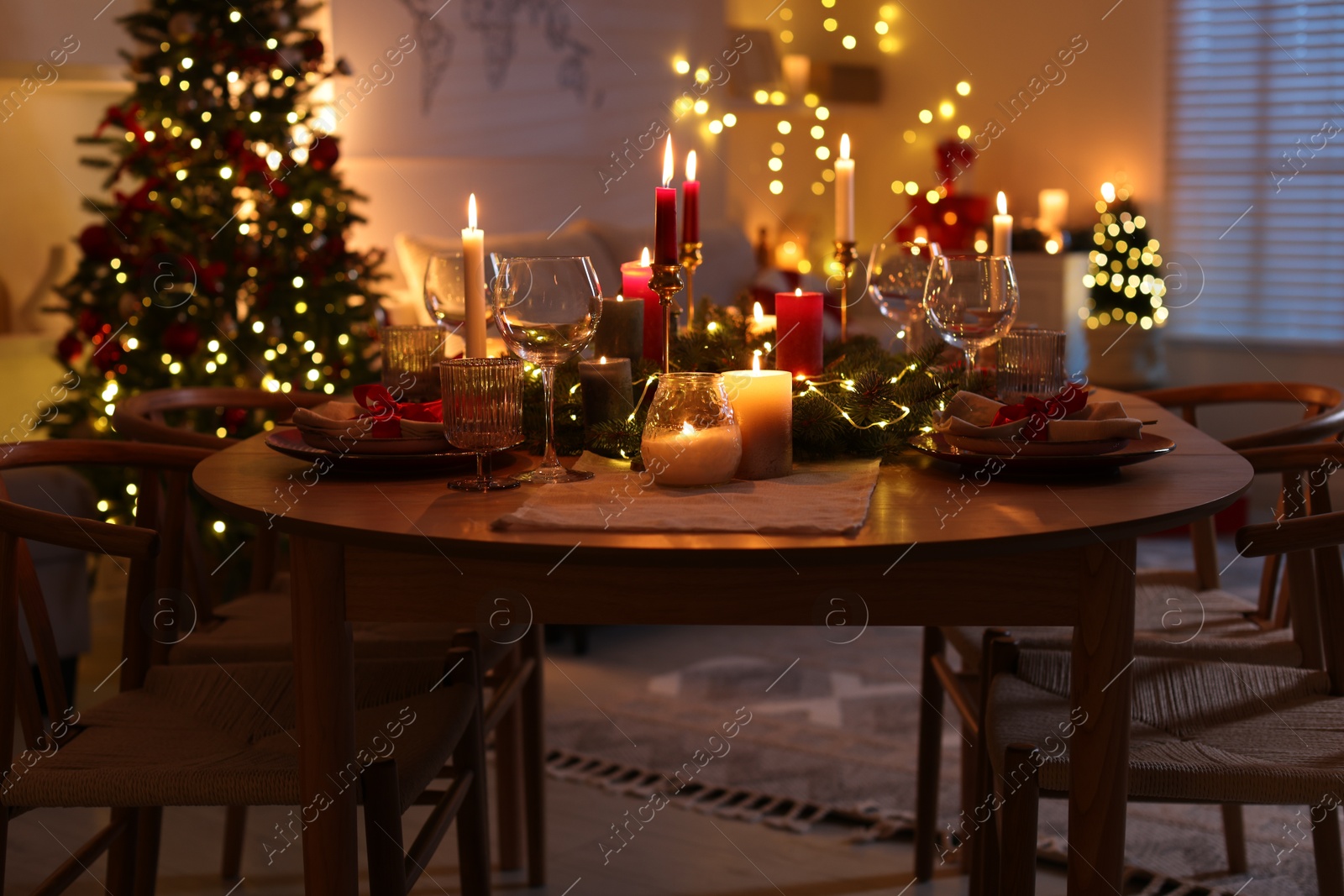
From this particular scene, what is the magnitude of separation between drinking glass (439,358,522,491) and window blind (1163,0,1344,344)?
160 inches

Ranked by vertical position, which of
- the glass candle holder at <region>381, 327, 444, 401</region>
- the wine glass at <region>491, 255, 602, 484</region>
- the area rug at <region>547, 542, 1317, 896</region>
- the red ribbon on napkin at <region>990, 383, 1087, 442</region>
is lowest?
the area rug at <region>547, 542, 1317, 896</region>

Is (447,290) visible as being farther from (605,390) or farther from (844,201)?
(844,201)

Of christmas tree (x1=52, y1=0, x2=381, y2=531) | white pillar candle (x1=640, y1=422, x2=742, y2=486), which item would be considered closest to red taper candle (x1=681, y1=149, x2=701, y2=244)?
white pillar candle (x1=640, y1=422, x2=742, y2=486)

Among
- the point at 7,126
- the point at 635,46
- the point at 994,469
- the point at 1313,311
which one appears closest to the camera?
the point at 994,469

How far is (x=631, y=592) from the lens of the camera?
110cm

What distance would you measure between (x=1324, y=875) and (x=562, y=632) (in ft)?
6.24

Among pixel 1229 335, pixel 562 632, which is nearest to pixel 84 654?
pixel 562 632

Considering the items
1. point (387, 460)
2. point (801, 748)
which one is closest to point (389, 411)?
point (387, 460)

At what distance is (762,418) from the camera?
1.27 metres

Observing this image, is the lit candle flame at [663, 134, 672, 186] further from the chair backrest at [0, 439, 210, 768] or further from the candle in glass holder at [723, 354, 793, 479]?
the chair backrest at [0, 439, 210, 768]

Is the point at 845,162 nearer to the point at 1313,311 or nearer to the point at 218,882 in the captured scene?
the point at 218,882

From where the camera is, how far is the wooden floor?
77.7 inches

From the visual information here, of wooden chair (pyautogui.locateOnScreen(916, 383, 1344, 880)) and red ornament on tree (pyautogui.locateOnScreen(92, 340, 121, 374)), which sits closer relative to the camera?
wooden chair (pyautogui.locateOnScreen(916, 383, 1344, 880))

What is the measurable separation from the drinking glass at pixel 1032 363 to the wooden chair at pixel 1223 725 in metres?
0.30
